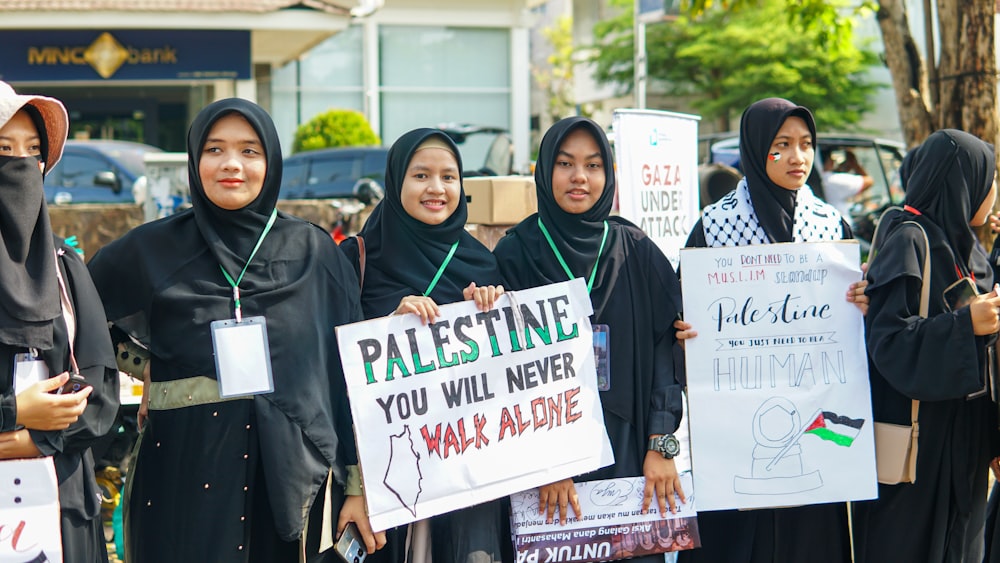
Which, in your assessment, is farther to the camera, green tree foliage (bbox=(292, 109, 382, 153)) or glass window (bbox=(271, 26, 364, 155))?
glass window (bbox=(271, 26, 364, 155))

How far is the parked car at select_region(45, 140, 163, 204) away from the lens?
44.6 feet

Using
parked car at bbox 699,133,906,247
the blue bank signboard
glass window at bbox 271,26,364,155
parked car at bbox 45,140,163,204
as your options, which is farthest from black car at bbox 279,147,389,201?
glass window at bbox 271,26,364,155

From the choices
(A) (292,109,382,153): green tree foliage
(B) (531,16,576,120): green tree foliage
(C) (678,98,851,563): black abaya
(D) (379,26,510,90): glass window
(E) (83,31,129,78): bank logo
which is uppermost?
(B) (531,16,576,120): green tree foliage

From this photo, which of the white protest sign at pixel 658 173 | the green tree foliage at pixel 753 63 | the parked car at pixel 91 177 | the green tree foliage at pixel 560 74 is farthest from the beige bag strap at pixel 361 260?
the green tree foliage at pixel 560 74

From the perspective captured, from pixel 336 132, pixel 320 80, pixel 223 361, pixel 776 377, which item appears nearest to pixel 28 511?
pixel 223 361

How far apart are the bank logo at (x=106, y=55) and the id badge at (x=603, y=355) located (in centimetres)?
1635

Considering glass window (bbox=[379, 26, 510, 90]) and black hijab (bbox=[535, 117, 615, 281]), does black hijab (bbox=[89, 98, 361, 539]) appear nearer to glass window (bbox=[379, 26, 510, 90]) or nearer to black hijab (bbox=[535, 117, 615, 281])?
black hijab (bbox=[535, 117, 615, 281])

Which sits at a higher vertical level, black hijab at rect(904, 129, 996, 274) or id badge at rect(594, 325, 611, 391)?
black hijab at rect(904, 129, 996, 274)

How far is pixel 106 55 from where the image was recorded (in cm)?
1803

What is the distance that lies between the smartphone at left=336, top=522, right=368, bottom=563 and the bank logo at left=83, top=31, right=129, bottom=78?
16.5m

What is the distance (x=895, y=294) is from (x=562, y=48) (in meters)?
37.6

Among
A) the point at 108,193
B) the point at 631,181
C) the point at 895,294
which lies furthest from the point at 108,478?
the point at 108,193

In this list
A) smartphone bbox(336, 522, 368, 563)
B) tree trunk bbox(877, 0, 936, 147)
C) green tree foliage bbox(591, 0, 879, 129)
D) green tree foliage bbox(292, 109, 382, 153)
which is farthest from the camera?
green tree foliage bbox(591, 0, 879, 129)

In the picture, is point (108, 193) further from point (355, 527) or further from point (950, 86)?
point (355, 527)
